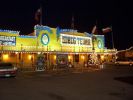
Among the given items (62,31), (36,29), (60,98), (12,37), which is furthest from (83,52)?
(60,98)

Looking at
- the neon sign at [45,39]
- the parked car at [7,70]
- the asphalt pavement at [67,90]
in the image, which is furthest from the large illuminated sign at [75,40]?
the asphalt pavement at [67,90]

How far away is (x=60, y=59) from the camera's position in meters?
43.6

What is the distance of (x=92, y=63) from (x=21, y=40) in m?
14.5

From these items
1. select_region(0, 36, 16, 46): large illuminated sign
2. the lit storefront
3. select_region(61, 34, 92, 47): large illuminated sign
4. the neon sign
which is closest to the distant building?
the lit storefront

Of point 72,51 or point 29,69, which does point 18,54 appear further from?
point 72,51

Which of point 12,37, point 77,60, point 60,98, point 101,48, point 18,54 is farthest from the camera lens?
point 101,48

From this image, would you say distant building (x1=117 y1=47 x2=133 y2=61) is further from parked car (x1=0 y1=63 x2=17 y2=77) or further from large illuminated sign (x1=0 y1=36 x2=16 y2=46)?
parked car (x1=0 y1=63 x2=17 y2=77)

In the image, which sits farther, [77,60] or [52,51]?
[77,60]

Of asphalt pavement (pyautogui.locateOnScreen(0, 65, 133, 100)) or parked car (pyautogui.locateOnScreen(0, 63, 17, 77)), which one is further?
parked car (pyautogui.locateOnScreen(0, 63, 17, 77))

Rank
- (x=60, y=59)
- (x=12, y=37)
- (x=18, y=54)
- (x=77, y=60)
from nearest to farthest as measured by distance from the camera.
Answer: (x=12, y=37), (x=18, y=54), (x=60, y=59), (x=77, y=60)

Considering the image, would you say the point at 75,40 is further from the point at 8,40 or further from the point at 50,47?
the point at 8,40

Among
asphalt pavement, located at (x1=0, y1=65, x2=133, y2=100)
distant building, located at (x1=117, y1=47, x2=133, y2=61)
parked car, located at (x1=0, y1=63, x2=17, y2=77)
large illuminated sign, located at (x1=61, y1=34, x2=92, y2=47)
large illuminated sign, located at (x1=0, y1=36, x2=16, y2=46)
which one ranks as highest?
large illuminated sign, located at (x1=61, y1=34, x2=92, y2=47)

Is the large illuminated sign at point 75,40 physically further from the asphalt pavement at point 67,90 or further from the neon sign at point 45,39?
the asphalt pavement at point 67,90

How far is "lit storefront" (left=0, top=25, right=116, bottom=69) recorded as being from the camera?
119 feet
